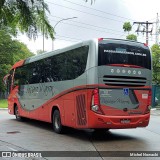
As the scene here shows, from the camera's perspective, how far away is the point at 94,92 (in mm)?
11477

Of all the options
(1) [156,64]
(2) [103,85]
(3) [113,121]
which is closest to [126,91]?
(2) [103,85]

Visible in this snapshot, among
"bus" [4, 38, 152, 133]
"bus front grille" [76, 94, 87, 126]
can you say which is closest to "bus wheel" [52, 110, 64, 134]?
"bus" [4, 38, 152, 133]

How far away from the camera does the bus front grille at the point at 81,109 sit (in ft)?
38.7

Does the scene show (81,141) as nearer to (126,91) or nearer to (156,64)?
(126,91)

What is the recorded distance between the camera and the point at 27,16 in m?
5.50

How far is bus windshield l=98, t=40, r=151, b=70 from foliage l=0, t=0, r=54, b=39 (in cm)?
614

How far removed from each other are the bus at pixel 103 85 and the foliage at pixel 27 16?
6068 mm

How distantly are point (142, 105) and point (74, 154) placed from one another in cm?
405

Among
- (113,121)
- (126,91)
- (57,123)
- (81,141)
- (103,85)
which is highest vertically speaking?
(103,85)

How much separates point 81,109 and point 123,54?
2382 millimetres

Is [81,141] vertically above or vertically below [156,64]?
below

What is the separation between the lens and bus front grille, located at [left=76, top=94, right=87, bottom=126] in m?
11.8

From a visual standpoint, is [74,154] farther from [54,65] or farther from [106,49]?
[54,65]

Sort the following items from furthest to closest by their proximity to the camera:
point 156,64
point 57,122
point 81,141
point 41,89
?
point 156,64 → point 41,89 → point 57,122 → point 81,141
